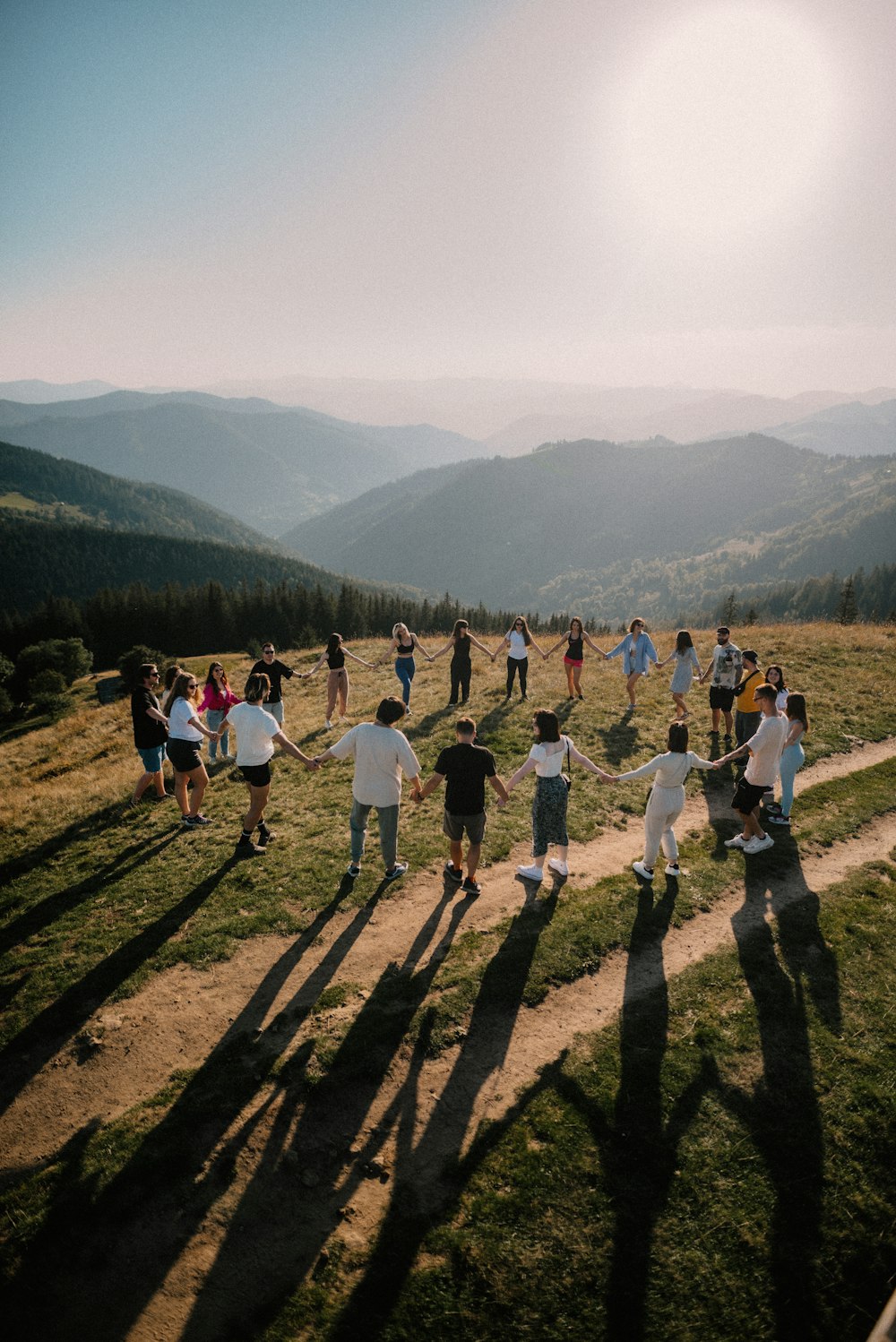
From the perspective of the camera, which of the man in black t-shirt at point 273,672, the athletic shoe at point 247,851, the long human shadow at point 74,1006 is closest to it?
the long human shadow at point 74,1006

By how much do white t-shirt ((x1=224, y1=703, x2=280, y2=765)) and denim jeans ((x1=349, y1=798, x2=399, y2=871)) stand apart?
6.70ft

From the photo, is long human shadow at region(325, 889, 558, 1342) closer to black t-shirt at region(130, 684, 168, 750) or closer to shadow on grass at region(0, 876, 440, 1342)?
shadow on grass at region(0, 876, 440, 1342)

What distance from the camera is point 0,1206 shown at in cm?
557

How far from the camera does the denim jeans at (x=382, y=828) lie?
9633mm

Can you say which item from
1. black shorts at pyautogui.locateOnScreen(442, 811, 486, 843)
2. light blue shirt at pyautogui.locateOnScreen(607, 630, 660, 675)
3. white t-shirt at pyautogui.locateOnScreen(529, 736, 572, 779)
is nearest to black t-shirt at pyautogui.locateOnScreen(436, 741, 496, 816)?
black shorts at pyautogui.locateOnScreen(442, 811, 486, 843)

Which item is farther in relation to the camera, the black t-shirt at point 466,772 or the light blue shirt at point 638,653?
the light blue shirt at point 638,653

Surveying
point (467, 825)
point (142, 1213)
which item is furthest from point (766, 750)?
point (142, 1213)

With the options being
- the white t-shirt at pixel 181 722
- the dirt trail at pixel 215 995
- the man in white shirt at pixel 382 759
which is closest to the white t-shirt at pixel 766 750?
the dirt trail at pixel 215 995

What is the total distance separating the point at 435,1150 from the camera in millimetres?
6039

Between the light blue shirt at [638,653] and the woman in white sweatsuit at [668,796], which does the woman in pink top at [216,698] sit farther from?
the light blue shirt at [638,653]

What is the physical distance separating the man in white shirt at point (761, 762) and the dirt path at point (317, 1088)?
4.22 feet

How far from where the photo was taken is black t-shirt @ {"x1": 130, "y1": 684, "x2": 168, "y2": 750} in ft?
41.9

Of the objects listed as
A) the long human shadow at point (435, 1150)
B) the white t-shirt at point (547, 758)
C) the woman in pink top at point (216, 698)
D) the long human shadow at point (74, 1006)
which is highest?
the white t-shirt at point (547, 758)

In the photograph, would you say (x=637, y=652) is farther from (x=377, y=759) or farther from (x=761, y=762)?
(x=377, y=759)
